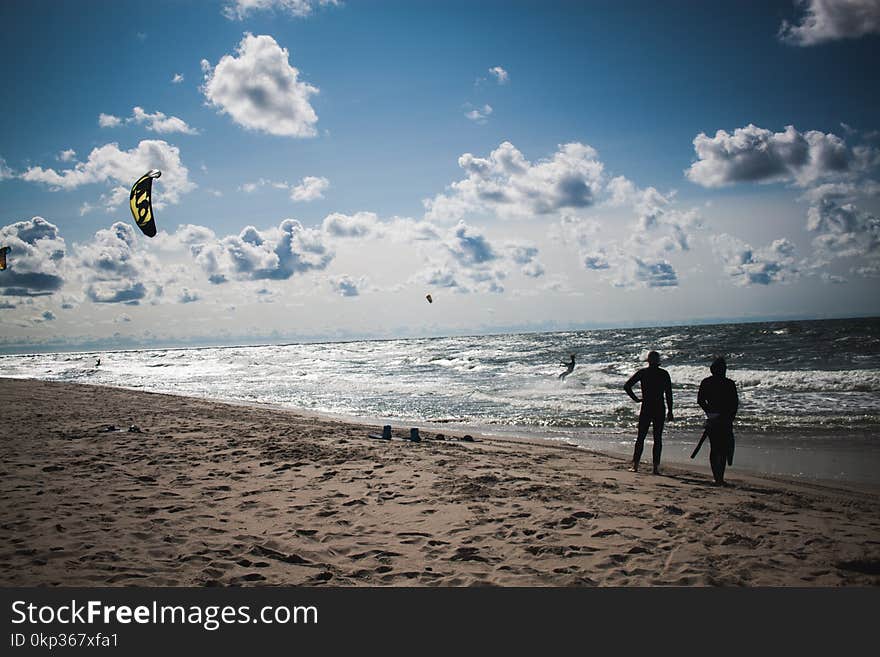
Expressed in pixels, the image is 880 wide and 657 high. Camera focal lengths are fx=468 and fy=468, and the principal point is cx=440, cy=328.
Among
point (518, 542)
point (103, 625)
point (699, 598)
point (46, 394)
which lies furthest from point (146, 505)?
point (46, 394)

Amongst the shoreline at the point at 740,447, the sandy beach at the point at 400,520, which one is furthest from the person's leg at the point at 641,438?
the shoreline at the point at 740,447

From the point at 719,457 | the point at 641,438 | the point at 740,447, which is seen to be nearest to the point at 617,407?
the point at 740,447

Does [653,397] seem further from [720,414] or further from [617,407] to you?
[617,407]

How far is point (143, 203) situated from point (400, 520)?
27.6ft

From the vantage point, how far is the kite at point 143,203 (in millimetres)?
9234

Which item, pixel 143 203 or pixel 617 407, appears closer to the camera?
pixel 143 203

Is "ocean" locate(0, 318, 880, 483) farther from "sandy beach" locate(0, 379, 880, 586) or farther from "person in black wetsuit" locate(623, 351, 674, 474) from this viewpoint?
"sandy beach" locate(0, 379, 880, 586)

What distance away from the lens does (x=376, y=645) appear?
300 centimetres

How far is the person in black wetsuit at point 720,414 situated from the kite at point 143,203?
10182mm

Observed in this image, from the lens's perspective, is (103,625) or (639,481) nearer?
(103,625)

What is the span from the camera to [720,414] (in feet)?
22.4

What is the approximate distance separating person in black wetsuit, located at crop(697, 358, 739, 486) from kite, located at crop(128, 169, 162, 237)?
10182 millimetres

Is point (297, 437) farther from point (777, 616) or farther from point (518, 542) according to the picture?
point (777, 616)

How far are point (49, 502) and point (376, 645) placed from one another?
4628 millimetres
